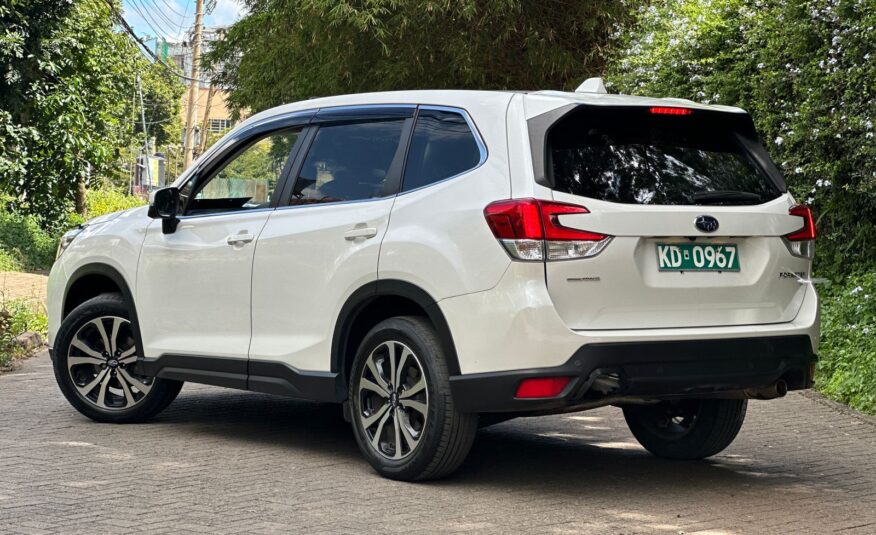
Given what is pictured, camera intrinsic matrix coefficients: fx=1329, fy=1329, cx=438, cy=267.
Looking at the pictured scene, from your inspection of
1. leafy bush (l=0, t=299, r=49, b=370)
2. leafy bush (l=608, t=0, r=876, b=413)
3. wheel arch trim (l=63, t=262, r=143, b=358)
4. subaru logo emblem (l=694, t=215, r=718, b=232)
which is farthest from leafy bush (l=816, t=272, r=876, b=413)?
leafy bush (l=0, t=299, r=49, b=370)

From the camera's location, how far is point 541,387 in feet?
19.5

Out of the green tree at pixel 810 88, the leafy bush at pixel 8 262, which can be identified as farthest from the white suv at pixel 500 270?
the leafy bush at pixel 8 262

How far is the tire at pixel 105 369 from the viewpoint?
8.49 m

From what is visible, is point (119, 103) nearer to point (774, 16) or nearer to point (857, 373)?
point (774, 16)

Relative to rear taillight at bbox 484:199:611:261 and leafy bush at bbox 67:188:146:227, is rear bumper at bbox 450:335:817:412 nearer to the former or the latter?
rear taillight at bbox 484:199:611:261

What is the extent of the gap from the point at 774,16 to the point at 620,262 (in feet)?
25.4

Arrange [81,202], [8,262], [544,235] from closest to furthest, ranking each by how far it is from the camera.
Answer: [544,235]
[8,262]
[81,202]

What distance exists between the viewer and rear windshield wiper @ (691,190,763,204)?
20.7ft

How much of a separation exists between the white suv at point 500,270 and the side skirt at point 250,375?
0.01 m

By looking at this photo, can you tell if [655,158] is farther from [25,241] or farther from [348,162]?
[25,241]

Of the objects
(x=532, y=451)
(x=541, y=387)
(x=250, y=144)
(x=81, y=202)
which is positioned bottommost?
(x=532, y=451)

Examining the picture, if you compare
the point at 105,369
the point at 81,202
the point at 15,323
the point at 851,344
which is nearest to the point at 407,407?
the point at 105,369

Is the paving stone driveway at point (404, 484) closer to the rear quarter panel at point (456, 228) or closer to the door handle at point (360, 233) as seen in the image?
the rear quarter panel at point (456, 228)

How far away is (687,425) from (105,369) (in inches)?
147
